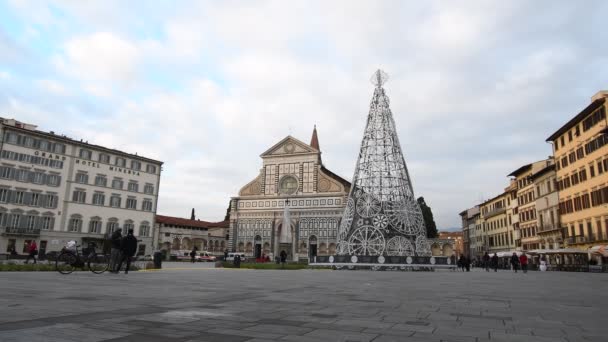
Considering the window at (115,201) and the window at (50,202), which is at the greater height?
the window at (115,201)

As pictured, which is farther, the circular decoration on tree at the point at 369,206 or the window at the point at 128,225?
the window at the point at 128,225

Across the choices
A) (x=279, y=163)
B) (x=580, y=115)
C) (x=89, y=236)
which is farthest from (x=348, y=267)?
(x=279, y=163)

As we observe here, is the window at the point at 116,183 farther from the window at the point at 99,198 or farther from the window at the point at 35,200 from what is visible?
the window at the point at 35,200

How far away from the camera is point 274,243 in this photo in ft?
228

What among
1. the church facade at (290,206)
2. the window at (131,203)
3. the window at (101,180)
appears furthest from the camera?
the church facade at (290,206)

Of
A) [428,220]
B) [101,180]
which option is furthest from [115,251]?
[428,220]

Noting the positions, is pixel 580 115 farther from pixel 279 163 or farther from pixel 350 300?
pixel 279 163

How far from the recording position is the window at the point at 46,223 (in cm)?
4644

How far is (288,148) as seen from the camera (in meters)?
74.0

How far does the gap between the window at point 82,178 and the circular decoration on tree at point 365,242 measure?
3577 cm

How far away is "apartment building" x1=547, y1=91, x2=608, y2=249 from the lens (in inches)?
1387

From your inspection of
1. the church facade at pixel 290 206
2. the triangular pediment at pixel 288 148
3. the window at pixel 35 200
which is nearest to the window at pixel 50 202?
the window at pixel 35 200

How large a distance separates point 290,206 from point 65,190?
33738 millimetres

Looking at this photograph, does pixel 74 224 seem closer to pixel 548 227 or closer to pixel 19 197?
pixel 19 197
